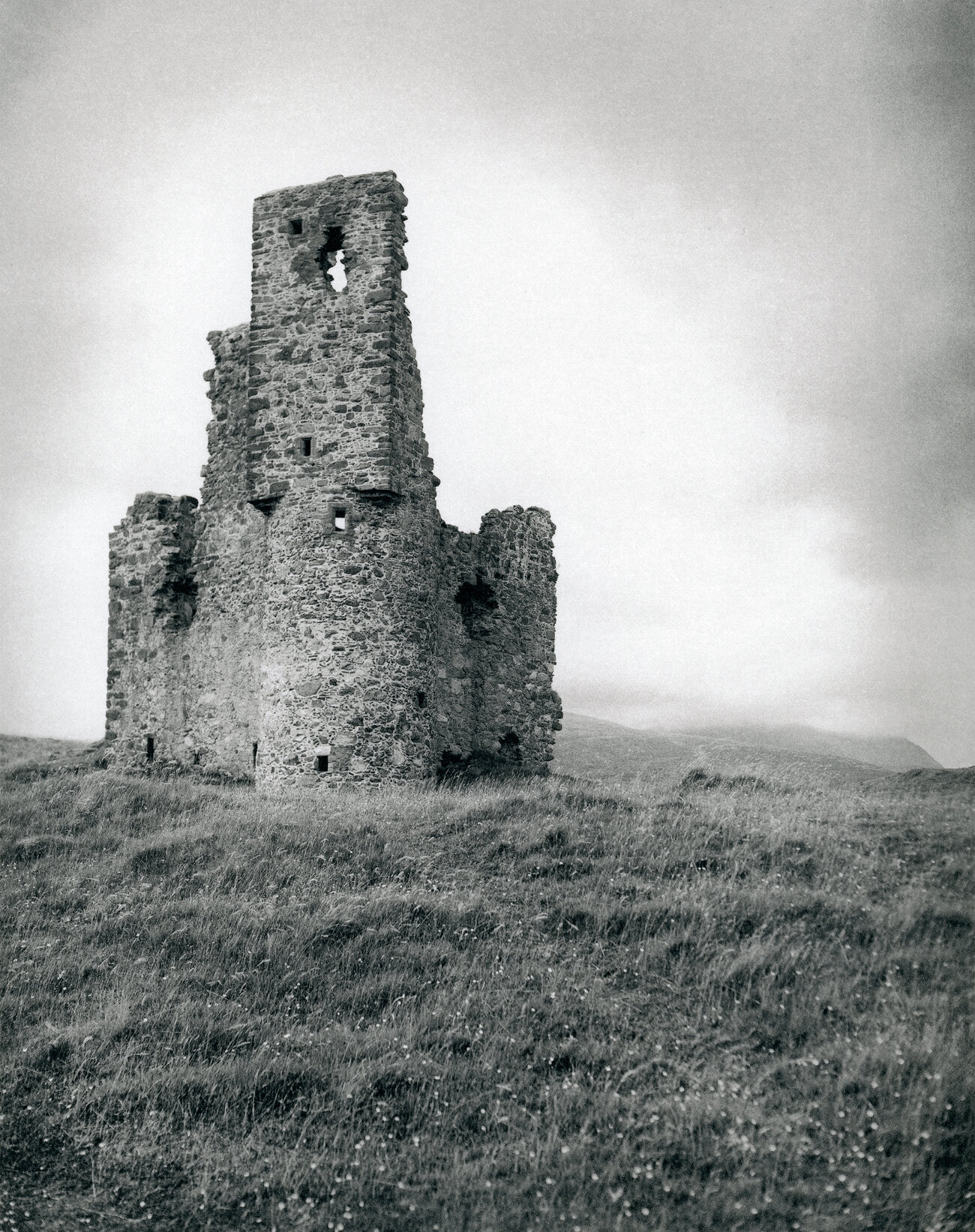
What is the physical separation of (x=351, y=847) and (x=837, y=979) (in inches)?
250

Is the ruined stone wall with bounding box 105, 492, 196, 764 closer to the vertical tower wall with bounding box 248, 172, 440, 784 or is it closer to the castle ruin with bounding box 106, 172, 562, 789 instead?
the castle ruin with bounding box 106, 172, 562, 789

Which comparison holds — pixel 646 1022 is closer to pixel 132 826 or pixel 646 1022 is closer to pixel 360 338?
pixel 132 826

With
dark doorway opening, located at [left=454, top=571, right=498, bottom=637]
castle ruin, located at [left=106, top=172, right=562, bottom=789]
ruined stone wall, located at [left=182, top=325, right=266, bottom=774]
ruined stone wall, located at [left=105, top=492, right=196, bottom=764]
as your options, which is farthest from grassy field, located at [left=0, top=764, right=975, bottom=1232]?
dark doorway opening, located at [left=454, top=571, right=498, bottom=637]

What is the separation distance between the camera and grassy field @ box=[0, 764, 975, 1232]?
23.5 ft

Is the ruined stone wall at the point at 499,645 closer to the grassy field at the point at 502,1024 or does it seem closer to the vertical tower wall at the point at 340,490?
the vertical tower wall at the point at 340,490

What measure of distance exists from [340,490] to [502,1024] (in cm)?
1095

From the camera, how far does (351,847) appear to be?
13.4m

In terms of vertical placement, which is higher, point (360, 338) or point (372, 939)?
point (360, 338)

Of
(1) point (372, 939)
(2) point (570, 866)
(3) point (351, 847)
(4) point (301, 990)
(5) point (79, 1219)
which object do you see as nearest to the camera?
(5) point (79, 1219)

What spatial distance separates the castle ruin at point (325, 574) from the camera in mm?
17766

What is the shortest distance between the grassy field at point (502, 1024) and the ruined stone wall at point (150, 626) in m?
6.90

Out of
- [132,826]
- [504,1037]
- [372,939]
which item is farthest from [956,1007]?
[132,826]

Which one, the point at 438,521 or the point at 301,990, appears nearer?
the point at 301,990

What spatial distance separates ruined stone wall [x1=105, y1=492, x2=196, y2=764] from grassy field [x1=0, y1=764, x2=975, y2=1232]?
22.6 ft
